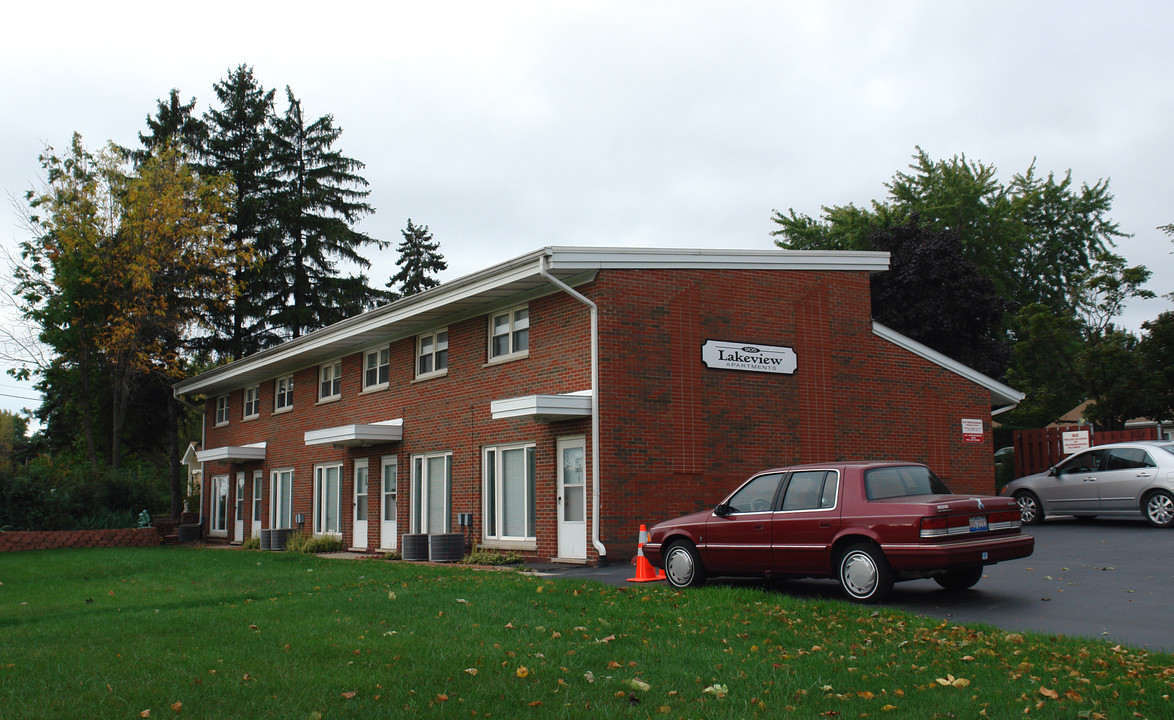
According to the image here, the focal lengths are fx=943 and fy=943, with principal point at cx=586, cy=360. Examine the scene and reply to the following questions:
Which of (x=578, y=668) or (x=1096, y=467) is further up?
(x=1096, y=467)

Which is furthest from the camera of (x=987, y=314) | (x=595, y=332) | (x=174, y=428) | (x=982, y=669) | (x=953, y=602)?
(x=174, y=428)

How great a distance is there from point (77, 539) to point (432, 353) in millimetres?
11357

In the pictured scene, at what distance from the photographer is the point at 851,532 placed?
10297 mm

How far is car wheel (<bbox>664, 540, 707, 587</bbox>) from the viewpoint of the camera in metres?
12.0

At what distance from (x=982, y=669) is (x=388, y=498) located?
18.1m

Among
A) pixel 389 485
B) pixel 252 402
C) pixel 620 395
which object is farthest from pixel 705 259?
pixel 252 402

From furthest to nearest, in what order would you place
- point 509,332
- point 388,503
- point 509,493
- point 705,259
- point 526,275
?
point 388,503 < point 509,332 < point 509,493 < point 705,259 < point 526,275

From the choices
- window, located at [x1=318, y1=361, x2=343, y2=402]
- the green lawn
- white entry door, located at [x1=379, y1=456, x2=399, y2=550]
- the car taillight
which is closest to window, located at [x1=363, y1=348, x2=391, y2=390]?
window, located at [x1=318, y1=361, x2=343, y2=402]

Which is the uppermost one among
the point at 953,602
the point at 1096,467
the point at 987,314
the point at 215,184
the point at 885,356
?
the point at 215,184

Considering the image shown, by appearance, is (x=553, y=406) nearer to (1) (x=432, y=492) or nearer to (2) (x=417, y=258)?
(1) (x=432, y=492)

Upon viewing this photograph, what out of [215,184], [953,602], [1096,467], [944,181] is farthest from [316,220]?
[953,602]

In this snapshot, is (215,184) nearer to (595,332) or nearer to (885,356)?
(595,332)

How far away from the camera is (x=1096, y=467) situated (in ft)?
61.5

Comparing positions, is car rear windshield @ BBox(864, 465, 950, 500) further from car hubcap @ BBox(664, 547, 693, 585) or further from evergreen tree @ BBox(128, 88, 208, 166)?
evergreen tree @ BBox(128, 88, 208, 166)
